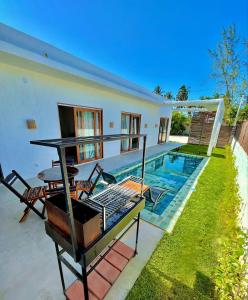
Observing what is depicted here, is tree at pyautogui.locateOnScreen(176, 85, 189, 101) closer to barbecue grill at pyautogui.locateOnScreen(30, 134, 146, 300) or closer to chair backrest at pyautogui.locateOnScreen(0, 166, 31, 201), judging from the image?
barbecue grill at pyautogui.locateOnScreen(30, 134, 146, 300)

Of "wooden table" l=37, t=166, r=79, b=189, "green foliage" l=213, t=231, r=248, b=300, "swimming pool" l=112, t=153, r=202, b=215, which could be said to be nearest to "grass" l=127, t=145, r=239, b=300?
"green foliage" l=213, t=231, r=248, b=300

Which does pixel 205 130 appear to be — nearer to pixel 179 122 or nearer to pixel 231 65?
pixel 231 65

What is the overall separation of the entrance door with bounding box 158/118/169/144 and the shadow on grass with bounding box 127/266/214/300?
10.8 m

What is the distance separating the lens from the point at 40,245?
2.07 m

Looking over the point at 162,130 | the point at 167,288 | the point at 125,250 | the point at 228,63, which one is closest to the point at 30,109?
the point at 125,250

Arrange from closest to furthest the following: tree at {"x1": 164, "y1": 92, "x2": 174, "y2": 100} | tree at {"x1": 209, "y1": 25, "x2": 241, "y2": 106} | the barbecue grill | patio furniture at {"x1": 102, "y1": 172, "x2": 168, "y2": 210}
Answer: the barbecue grill < patio furniture at {"x1": 102, "y1": 172, "x2": 168, "y2": 210} < tree at {"x1": 209, "y1": 25, "x2": 241, "y2": 106} < tree at {"x1": 164, "y1": 92, "x2": 174, "y2": 100}

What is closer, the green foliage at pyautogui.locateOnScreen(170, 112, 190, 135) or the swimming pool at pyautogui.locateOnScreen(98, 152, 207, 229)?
the swimming pool at pyautogui.locateOnScreen(98, 152, 207, 229)

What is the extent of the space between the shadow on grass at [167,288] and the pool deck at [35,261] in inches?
4.3

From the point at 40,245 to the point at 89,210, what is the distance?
159 cm

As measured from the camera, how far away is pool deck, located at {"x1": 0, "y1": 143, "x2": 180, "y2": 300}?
1513 mm

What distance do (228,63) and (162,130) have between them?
10.3 meters

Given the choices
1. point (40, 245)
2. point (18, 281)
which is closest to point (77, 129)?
point (40, 245)

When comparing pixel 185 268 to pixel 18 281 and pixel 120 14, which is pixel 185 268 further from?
pixel 120 14

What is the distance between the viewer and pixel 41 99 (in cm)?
428
